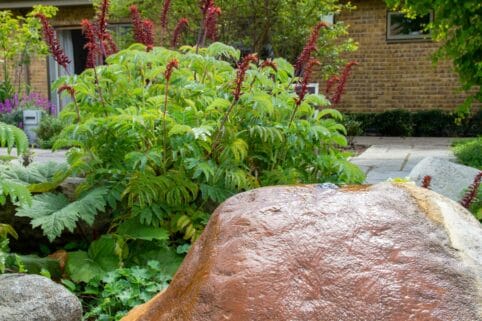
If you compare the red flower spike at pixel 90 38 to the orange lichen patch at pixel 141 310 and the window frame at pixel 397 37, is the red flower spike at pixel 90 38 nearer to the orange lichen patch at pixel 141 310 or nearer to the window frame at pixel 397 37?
the orange lichen patch at pixel 141 310

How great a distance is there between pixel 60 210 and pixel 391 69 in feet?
42.8

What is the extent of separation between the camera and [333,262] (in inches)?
68.3

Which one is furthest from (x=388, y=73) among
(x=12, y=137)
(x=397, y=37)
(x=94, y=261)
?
(x=12, y=137)

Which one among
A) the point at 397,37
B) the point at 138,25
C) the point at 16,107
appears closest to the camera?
the point at 138,25

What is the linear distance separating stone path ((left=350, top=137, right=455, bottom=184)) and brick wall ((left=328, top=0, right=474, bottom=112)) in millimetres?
2680

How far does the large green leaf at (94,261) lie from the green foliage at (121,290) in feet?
0.17

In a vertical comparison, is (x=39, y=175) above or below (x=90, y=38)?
below

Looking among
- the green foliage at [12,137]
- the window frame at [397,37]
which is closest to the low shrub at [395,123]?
the window frame at [397,37]

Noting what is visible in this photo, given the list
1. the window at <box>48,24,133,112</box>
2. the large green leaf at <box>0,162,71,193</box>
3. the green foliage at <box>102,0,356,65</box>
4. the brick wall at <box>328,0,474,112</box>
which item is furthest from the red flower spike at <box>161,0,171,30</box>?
the window at <box>48,24,133,112</box>

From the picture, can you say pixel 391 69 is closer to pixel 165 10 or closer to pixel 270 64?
pixel 165 10

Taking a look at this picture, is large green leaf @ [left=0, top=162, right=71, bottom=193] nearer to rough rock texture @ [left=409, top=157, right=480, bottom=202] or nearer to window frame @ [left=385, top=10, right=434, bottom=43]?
rough rock texture @ [left=409, top=157, right=480, bottom=202]

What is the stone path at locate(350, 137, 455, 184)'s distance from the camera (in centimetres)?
659

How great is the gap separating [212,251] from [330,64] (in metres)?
10.8

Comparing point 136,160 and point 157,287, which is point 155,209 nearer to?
point 136,160
